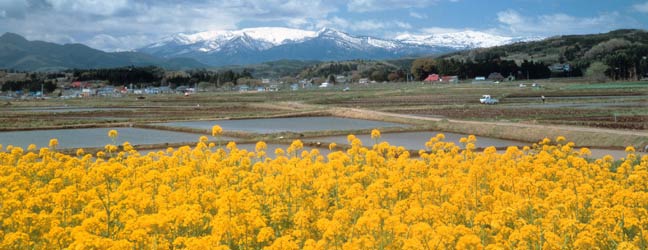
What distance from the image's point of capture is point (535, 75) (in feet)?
488

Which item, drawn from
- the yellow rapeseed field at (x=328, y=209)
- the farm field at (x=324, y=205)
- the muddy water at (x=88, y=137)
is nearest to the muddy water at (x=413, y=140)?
the muddy water at (x=88, y=137)

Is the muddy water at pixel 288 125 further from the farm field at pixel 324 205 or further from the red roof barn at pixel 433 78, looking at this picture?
the red roof barn at pixel 433 78

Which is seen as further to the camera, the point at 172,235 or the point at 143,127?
the point at 143,127

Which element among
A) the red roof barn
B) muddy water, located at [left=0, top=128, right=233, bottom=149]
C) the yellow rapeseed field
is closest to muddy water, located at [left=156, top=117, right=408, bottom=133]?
muddy water, located at [left=0, top=128, right=233, bottom=149]

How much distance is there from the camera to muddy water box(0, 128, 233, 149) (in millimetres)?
31734

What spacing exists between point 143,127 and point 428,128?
21608 mm

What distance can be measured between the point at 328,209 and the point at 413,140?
73.5 feet

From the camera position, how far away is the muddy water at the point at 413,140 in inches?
1133

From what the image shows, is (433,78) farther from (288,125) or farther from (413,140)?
(413,140)

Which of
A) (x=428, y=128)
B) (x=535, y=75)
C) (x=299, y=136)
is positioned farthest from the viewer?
(x=535, y=75)

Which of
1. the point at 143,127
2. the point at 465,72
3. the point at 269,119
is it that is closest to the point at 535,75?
the point at 465,72

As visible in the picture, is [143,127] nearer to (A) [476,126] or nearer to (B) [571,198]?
(A) [476,126]

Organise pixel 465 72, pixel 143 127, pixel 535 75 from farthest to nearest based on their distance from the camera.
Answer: pixel 465 72
pixel 535 75
pixel 143 127

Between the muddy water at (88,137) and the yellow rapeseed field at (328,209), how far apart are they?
65.8 ft
